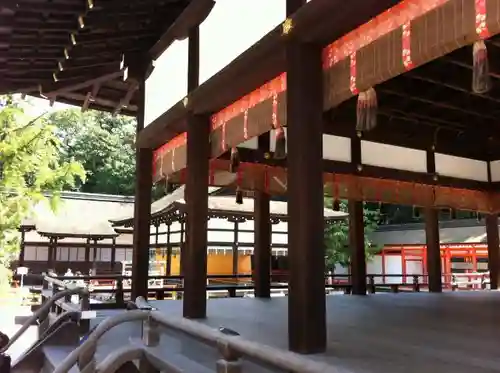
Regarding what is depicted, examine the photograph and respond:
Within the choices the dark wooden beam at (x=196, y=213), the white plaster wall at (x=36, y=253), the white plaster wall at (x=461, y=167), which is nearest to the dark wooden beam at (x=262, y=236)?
the dark wooden beam at (x=196, y=213)

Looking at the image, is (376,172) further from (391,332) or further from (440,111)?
(391,332)

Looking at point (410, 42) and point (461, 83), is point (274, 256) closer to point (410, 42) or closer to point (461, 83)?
point (461, 83)

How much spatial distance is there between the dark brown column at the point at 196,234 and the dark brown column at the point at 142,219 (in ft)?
5.50

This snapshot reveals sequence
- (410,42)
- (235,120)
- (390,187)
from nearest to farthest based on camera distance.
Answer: (410,42) → (235,120) → (390,187)

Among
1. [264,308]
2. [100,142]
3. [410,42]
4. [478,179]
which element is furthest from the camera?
[100,142]

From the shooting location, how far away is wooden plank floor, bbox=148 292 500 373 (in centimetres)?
315

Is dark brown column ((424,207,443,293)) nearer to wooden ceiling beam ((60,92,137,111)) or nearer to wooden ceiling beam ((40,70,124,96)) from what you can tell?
wooden ceiling beam ((60,92,137,111))

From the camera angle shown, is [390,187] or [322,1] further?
[390,187]

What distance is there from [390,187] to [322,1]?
5.67 metres

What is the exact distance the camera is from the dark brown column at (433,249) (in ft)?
31.3

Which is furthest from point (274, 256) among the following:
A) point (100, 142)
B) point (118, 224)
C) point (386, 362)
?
point (100, 142)

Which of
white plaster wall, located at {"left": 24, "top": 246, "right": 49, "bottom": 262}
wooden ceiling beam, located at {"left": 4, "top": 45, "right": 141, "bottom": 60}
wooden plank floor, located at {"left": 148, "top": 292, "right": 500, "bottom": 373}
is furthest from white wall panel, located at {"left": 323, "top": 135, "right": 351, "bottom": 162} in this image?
white plaster wall, located at {"left": 24, "top": 246, "right": 49, "bottom": 262}

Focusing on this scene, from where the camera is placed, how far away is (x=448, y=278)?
1728cm

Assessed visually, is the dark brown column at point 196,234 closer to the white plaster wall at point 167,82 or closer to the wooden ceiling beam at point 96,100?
the white plaster wall at point 167,82
